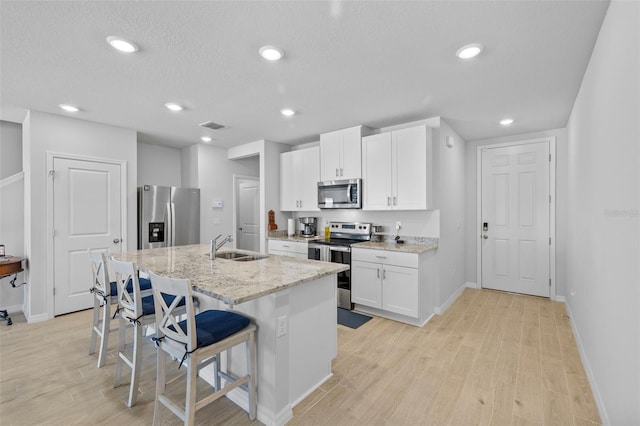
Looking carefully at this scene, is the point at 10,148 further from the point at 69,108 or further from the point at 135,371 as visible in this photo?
the point at 135,371

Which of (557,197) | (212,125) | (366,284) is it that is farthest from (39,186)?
(557,197)

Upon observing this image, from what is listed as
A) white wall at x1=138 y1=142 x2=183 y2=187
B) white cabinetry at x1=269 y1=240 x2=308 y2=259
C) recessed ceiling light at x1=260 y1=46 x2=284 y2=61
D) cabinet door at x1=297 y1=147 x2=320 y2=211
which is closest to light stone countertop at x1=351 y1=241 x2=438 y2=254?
white cabinetry at x1=269 y1=240 x2=308 y2=259

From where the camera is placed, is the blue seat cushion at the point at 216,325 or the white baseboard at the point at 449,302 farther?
the white baseboard at the point at 449,302

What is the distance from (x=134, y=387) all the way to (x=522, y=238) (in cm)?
503

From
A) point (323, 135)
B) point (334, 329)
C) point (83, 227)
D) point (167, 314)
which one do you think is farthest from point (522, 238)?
point (83, 227)

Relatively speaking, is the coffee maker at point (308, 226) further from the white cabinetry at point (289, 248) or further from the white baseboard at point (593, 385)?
the white baseboard at point (593, 385)

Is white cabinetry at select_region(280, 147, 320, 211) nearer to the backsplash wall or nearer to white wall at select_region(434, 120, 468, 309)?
the backsplash wall

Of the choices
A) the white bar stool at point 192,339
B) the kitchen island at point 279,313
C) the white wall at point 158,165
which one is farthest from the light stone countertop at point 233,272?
the white wall at point 158,165

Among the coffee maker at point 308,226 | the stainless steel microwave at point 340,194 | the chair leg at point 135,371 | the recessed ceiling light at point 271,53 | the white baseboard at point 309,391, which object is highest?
the recessed ceiling light at point 271,53

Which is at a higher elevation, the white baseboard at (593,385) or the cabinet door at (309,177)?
the cabinet door at (309,177)

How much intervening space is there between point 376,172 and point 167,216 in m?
3.30

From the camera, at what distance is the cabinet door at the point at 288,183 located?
5.04m

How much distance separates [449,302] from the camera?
4.03 metres

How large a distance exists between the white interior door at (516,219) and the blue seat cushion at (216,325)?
4312 millimetres
